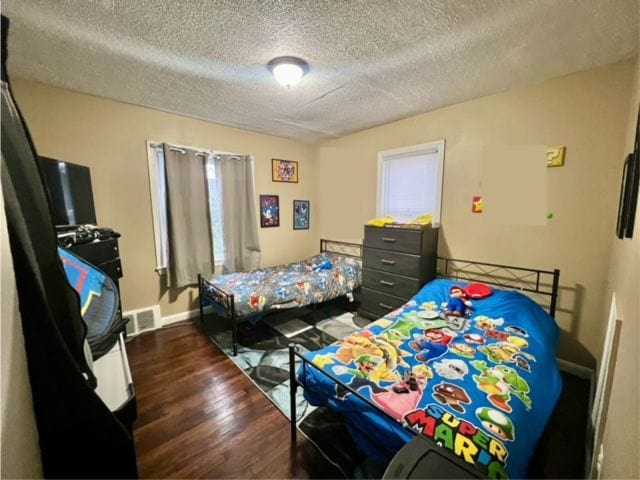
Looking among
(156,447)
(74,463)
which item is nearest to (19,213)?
(74,463)

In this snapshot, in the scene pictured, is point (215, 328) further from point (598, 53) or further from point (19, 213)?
point (598, 53)

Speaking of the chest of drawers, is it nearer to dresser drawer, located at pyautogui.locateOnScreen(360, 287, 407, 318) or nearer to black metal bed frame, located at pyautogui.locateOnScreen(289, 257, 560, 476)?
dresser drawer, located at pyautogui.locateOnScreen(360, 287, 407, 318)

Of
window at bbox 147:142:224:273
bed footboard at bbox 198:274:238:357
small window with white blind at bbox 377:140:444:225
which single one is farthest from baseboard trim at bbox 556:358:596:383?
window at bbox 147:142:224:273

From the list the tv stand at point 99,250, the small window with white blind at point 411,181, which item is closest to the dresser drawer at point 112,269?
the tv stand at point 99,250

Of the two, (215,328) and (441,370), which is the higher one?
(441,370)

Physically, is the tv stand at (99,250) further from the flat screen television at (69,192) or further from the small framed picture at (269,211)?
the small framed picture at (269,211)

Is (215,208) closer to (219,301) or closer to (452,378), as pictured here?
(219,301)

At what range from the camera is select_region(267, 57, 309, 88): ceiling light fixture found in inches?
75.0

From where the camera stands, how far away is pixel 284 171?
Result: 13.0 ft

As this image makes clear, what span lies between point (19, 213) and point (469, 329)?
91.1 inches

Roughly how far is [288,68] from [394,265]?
2.13 m

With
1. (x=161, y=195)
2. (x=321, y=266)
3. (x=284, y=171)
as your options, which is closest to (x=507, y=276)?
(x=321, y=266)

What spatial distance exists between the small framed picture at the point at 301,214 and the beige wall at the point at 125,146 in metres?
0.74

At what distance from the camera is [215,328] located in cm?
302
